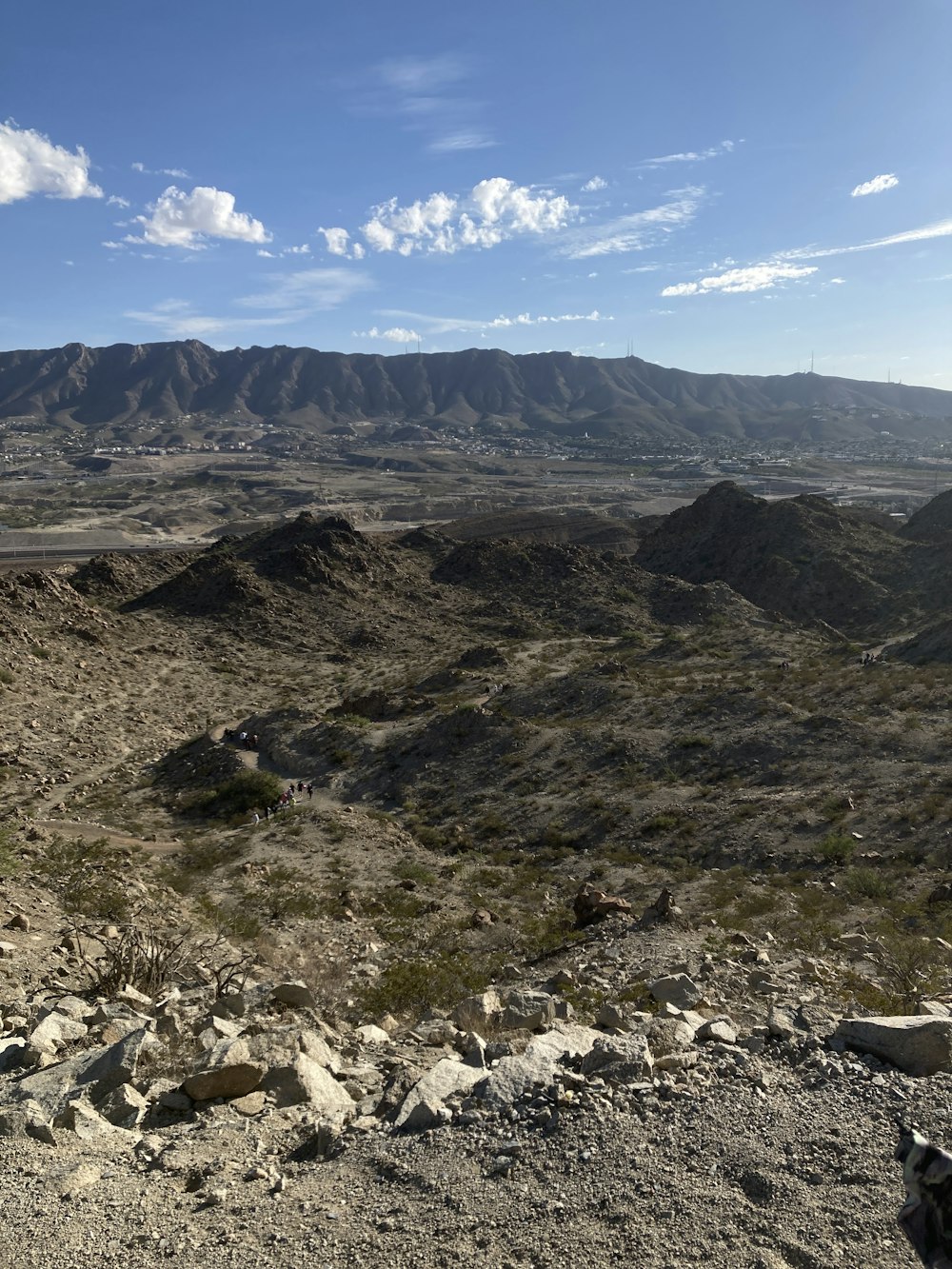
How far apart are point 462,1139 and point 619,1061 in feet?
5.49

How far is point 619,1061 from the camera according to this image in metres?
7.24

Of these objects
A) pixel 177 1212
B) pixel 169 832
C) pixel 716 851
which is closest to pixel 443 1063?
pixel 177 1212

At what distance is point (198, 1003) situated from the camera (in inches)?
391

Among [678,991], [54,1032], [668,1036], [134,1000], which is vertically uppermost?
[54,1032]

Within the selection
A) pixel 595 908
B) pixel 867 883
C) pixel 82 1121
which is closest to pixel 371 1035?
pixel 82 1121

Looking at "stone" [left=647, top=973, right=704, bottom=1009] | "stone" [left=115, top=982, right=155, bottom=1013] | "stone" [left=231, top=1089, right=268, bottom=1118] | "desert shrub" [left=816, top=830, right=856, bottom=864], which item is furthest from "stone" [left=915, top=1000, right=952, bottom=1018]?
"desert shrub" [left=816, top=830, right=856, bottom=864]

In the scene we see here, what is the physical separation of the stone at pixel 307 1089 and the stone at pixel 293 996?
2.77 metres

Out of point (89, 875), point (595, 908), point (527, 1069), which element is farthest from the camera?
point (89, 875)

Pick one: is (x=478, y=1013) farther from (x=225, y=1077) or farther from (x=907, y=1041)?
(x=907, y=1041)

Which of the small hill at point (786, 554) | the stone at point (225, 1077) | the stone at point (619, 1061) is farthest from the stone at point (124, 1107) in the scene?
the small hill at point (786, 554)

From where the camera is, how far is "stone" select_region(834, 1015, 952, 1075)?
709cm

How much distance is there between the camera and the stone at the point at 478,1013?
9.55 metres

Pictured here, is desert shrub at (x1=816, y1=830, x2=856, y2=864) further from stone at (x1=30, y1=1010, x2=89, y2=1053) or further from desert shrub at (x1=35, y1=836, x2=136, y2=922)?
stone at (x1=30, y1=1010, x2=89, y2=1053)

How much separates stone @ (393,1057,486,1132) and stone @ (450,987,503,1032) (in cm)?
172
